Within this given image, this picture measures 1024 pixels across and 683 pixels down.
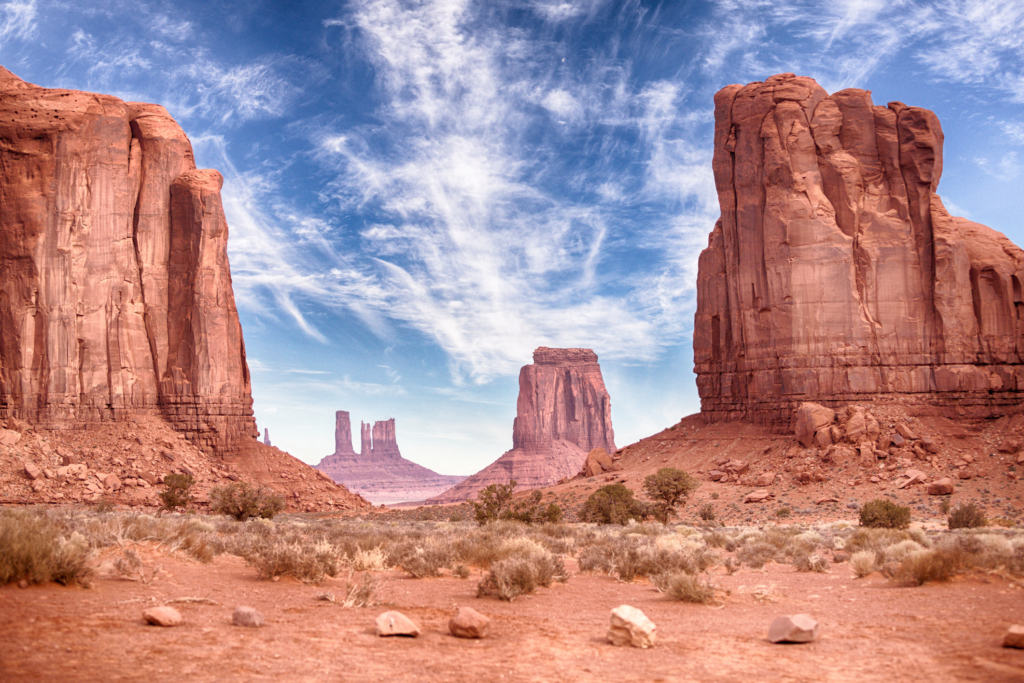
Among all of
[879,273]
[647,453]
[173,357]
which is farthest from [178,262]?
[879,273]

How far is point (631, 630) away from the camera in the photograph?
7.45m

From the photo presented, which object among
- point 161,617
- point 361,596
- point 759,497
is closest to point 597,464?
point 759,497

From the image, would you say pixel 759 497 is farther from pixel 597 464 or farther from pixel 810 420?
pixel 597 464

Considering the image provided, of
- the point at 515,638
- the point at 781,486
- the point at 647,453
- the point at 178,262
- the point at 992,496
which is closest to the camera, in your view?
the point at 515,638

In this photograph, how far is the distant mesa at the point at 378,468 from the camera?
17412cm

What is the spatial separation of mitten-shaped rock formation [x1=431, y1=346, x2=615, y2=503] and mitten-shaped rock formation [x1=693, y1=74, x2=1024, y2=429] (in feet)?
247

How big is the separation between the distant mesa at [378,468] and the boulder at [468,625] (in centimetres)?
16666

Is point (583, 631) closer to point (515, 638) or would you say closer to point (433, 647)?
point (515, 638)

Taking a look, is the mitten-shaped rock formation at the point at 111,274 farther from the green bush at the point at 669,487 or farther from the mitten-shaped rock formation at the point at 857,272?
the mitten-shaped rock formation at the point at 857,272

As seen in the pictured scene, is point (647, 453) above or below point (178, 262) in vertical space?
below

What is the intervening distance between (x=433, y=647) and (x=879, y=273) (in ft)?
148

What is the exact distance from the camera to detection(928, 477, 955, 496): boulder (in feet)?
112

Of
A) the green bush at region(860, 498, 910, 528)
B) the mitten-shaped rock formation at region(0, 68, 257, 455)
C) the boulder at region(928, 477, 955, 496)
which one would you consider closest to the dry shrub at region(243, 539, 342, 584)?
the green bush at region(860, 498, 910, 528)

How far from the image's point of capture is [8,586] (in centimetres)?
747
